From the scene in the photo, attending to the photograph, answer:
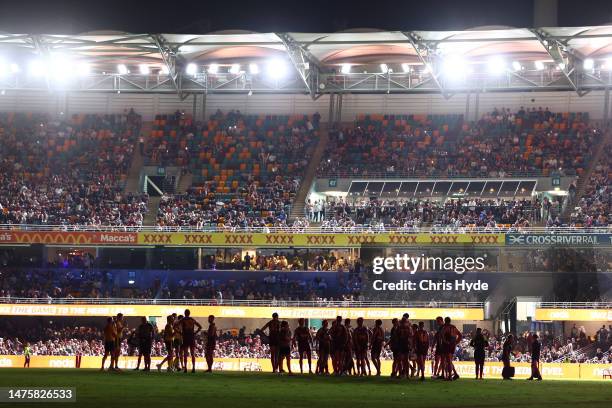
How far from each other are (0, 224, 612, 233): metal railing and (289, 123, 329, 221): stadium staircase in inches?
110

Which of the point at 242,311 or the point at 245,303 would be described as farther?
the point at 245,303

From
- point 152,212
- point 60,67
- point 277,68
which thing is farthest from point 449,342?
point 60,67

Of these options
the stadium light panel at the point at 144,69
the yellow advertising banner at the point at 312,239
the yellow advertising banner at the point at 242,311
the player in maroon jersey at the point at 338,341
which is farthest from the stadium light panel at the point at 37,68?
the player in maroon jersey at the point at 338,341

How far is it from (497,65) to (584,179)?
7.41 meters

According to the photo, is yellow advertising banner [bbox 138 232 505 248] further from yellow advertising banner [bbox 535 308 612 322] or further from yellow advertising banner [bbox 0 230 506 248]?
yellow advertising banner [bbox 535 308 612 322]

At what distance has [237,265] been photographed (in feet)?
171

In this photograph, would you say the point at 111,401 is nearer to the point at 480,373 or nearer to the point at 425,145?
the point at 480,373

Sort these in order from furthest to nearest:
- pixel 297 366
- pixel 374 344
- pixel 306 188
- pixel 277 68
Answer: pixel 306 188
pixel 277 68
pixel 297 366
pixel 374 344

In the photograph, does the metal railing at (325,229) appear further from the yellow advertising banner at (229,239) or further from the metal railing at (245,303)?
the metal railing at (245,303)

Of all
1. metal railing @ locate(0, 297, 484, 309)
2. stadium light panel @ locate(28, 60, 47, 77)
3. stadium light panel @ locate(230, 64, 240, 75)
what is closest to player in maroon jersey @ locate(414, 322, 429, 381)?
metal railing @ locate(0, 297, 484, 309)

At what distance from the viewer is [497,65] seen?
54875 millimetres

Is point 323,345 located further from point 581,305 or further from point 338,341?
point 581,305

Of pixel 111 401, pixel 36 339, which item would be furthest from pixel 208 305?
pixel 111 401

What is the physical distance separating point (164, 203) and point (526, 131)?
20.2 m
